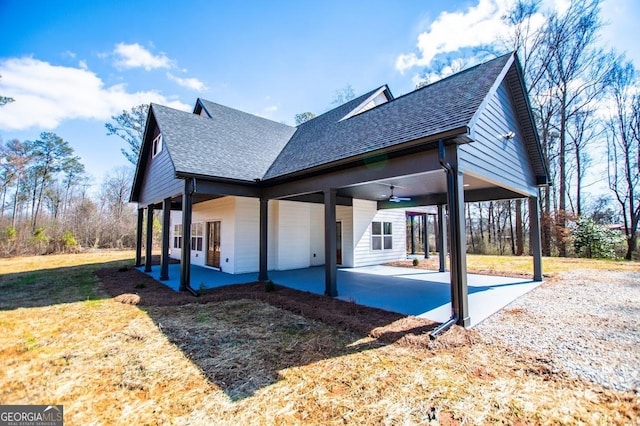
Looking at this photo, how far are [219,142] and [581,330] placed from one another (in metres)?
10.1

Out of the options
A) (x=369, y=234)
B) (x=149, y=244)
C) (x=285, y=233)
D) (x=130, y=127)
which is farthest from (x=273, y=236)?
(x=130, y=127)

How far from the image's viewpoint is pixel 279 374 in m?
3.23

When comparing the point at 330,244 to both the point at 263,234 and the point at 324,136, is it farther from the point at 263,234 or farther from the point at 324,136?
the point at 324,136

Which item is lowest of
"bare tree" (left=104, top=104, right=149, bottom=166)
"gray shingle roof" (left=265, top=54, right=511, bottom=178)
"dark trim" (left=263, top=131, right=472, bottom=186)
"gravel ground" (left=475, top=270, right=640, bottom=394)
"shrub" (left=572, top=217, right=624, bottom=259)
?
"gravel ground" (left=475, top=270, right=640, bottom=394)

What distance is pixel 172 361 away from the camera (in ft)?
11.8

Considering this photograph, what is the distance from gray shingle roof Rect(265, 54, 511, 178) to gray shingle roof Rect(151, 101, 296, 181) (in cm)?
101

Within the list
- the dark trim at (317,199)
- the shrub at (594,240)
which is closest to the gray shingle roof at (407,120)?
the dark trim at (317,199)

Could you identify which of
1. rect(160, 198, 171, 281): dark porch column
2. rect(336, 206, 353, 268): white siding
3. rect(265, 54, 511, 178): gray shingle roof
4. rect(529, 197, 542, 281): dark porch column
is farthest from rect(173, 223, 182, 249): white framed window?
rect(529, 197, 542, 281): dark porch column

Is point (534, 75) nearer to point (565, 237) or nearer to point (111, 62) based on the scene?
point (565, 237)

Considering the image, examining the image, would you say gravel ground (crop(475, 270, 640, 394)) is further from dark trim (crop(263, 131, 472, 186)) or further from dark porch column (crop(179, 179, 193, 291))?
dark porch column (crop(179, 179, 193, 291))

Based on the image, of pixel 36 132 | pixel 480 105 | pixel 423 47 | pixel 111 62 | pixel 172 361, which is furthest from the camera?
pixel 36 132

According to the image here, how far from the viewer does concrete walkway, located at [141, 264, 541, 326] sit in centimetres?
584

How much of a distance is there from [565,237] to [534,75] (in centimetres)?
969

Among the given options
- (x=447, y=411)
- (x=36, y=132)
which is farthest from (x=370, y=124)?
(x=36, y=132)
